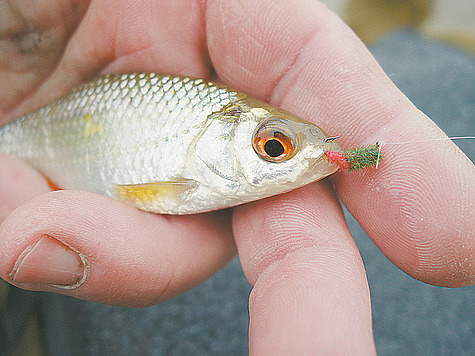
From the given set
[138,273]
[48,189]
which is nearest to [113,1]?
[48,189]

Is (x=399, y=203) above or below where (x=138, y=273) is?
above

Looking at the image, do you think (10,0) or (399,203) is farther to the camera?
(10,0)

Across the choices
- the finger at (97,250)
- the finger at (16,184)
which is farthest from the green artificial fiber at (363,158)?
the finger at (16,184)

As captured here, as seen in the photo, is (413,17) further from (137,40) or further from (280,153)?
(280,153)

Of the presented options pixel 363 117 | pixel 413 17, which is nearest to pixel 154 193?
pixel 363 117

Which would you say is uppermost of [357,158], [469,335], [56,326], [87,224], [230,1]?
[230,1]

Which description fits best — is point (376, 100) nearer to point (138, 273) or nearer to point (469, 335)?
point (138, 273)

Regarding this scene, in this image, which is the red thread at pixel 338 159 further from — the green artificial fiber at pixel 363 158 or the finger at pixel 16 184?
the finger at pixel 16 184
